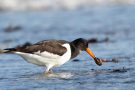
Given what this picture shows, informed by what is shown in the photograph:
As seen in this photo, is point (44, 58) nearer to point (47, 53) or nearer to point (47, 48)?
point (47, 53)

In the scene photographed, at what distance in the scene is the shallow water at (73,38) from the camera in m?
11.1

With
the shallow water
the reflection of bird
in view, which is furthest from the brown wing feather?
the shallow water

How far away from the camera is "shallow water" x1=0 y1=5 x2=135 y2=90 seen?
11.1 meters

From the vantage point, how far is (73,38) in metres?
19.0

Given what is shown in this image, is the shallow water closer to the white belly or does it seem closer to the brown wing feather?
the white belly

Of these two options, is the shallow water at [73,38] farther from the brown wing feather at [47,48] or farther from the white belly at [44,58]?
the brown wing feather at [47,48]

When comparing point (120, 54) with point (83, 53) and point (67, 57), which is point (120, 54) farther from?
point (67, 57)

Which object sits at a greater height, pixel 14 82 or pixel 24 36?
pixel 24 36

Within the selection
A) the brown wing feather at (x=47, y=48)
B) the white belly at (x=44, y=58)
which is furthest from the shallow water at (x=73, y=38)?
the brown wing feather at (x=47, y=48)

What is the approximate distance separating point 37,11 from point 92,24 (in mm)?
8363

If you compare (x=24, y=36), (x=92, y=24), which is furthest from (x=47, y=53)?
(x=92, y=24)

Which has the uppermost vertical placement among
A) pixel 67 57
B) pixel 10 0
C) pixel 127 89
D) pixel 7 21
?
pixel 10 0

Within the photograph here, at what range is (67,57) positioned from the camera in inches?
485

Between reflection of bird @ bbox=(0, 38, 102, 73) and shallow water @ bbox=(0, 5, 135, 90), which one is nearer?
shallow water @ bbox=(0, 5, 135, 90)
